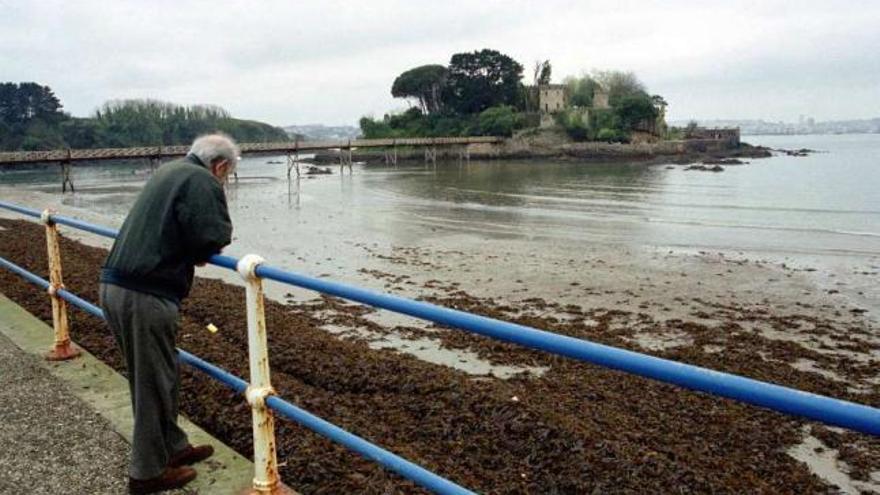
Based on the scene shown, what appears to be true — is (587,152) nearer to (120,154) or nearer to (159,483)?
(120,154)

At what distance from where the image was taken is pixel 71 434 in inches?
145

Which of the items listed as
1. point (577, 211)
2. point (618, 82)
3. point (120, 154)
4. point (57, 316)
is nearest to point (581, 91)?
point (618, 82)

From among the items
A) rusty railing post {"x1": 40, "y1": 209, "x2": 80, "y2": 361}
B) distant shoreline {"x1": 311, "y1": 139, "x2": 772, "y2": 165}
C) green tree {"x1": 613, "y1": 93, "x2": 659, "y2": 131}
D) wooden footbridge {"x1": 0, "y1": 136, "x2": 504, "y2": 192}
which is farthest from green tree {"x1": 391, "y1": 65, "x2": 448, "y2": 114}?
rusty railing post {"x1": 40, "y1": 209, "x2": 80, "y2": 361}

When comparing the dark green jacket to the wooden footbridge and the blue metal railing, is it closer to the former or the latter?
the blue metal railing

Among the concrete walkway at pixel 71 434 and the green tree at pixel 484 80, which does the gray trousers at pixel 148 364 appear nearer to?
the concrete walkway at pixel 71 434

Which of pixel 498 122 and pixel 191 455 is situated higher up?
pixel 498 122

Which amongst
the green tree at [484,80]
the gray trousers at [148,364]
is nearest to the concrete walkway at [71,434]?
the gray trousers at [148,364]

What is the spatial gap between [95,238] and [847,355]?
18.8m

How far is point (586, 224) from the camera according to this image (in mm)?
24047

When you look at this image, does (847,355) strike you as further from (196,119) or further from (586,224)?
(196,119)

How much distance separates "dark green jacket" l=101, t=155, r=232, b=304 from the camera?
2.93 meters

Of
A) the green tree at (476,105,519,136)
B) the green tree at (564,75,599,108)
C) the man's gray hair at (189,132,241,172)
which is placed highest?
the green tree at (564,75,599,108)

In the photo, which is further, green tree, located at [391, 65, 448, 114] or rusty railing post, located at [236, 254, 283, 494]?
green tree, located at [391, 65, 448, 114]

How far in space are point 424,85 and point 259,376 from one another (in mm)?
112553
